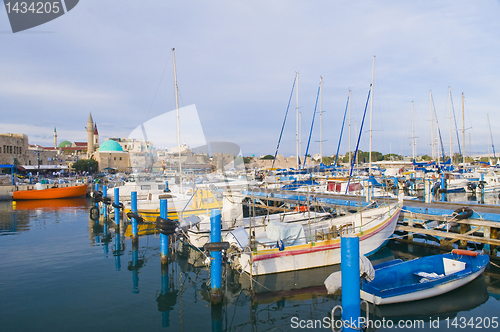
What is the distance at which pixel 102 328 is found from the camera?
8180 millimetres

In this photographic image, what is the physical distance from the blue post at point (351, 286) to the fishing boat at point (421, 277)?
2550 mm

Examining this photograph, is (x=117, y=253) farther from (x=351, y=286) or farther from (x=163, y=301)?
(x=351, y=286)

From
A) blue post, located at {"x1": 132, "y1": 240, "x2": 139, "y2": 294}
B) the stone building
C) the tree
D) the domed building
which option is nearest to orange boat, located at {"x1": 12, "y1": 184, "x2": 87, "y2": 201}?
the stone building

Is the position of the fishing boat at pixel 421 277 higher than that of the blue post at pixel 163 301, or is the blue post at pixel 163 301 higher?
the fishing boat at pixel 421 277

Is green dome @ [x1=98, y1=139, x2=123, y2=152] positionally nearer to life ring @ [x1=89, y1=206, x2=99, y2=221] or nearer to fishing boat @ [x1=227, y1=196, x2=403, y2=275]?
life ring @ [x1=89, y1=206, x2=99, y2=221]

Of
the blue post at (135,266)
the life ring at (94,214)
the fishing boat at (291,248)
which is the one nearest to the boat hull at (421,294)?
the fishing boat at (291,248)

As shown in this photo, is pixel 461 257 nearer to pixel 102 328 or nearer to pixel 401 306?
pixel 401 306

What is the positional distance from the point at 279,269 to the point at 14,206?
3657 cm

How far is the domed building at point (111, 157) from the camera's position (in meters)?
90.2

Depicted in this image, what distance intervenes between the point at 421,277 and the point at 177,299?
867 centimetres

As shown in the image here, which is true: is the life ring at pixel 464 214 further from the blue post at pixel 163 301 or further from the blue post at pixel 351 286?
the blue post at pixel 163 301

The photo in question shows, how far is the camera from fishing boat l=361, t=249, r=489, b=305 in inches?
344

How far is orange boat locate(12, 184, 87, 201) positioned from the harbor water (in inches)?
1134

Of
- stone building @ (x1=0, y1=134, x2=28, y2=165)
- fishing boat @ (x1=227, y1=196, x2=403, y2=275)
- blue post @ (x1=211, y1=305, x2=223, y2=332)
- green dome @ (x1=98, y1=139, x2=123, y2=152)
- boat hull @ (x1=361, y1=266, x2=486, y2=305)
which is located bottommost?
blue post @ (x1=211, y1=305, x2=223, y2=332)
